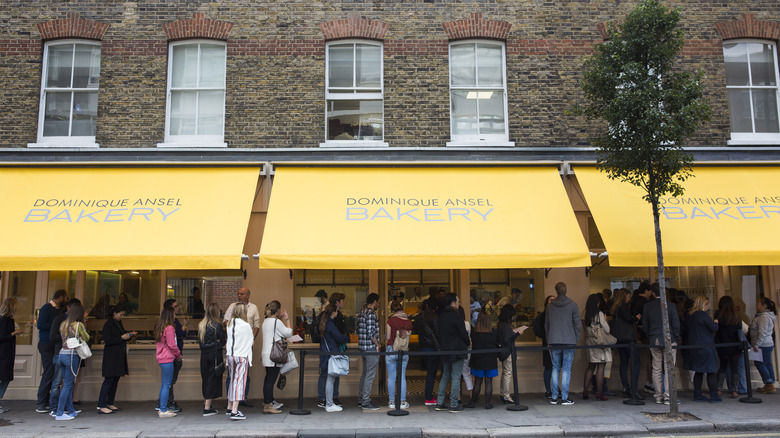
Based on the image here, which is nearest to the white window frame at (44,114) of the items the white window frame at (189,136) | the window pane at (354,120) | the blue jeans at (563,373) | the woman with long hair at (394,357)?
the white window frame at (189,136)

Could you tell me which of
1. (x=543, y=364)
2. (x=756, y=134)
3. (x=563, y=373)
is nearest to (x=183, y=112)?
(x=543, y=364)

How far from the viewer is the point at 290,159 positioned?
1095 cm

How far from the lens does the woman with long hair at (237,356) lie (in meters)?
8.91

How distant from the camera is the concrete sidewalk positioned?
8.09m

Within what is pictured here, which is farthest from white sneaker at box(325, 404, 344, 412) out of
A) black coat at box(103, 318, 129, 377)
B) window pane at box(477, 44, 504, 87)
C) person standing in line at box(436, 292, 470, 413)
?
window pane at box(477, 44, 504, 87)

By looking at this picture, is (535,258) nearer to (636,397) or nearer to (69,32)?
(636,397)

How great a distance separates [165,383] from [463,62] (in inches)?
309

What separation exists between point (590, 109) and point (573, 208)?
218cm

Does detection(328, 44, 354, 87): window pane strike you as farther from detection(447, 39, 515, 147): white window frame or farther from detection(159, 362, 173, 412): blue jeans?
detection(159, 362, 173, 412): blue jeans

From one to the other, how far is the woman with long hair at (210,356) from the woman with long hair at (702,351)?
25.1 ft

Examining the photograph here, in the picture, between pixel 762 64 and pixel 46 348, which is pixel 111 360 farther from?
pixel 762 64

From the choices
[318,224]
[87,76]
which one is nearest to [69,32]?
[87,76]

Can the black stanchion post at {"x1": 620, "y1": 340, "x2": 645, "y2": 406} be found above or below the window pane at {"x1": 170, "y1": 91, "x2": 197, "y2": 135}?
below

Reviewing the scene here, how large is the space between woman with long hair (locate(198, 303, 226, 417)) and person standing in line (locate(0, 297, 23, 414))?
313 cm
